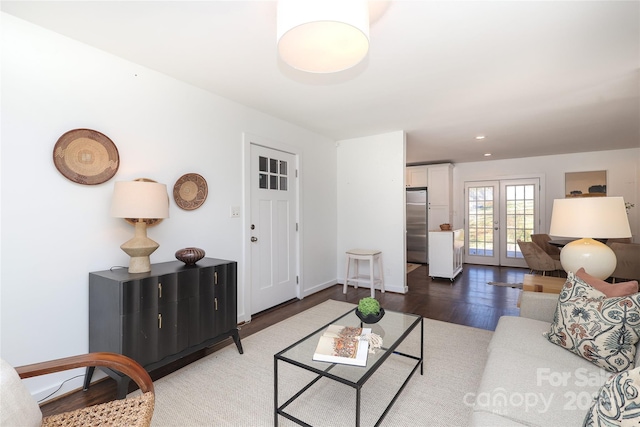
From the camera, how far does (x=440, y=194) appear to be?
6.65 meters

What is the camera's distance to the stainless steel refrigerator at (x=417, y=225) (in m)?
6.48

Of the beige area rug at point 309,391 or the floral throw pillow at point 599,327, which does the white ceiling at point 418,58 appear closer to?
the floral throw pillow at point 599,327

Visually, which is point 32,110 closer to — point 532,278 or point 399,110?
point 399,110

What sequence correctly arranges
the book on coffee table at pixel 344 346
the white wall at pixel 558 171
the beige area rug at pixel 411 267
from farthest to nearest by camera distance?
the beige area rug at pixel 411 267 < the white wall at pixel 558 171 < the book on coffee table at pixel 344 346

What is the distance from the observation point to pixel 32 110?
71.7 inches

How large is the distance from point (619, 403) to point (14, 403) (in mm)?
1947

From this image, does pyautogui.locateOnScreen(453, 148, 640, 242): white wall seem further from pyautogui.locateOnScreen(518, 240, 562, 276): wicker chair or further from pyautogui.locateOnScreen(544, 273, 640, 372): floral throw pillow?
pyautogui.locateOnScreen(544, 273, 640, 372): floral throw pillow

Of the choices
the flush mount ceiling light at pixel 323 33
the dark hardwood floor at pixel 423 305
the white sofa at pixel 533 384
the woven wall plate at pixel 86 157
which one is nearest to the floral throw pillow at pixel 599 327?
the white sofa at pixel 533 384

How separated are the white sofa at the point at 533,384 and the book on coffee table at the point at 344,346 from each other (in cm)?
56

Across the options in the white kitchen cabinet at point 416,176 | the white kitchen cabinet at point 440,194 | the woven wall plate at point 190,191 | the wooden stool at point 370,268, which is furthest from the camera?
the white kitchen cabinet at point 416,176

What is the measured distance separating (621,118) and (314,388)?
15.6ft

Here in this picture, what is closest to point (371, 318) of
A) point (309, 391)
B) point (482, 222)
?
point (309, 391)

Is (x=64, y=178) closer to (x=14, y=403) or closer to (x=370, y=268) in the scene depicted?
(x=14, y=403)

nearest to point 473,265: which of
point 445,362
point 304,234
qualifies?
point 304,234
